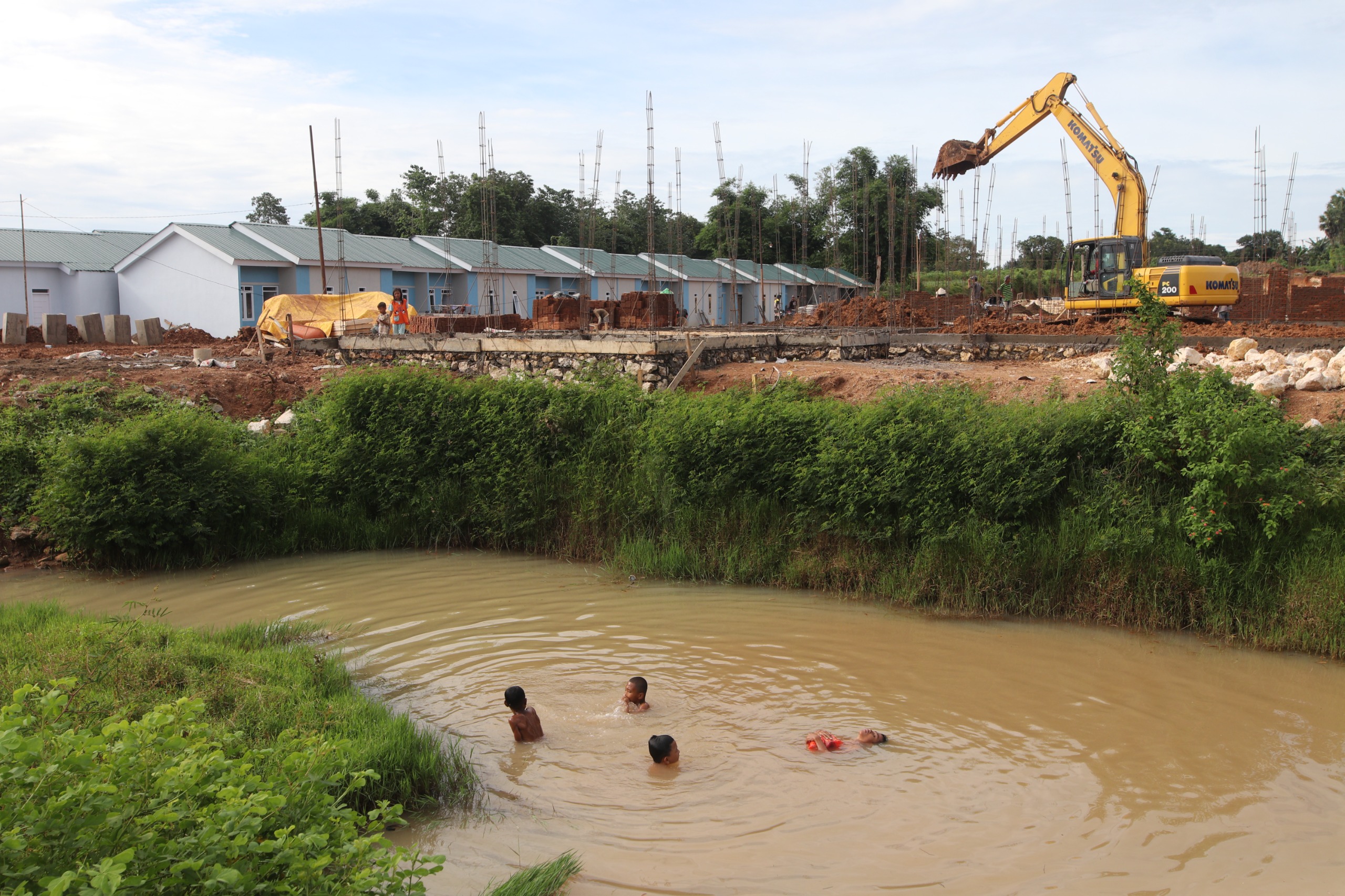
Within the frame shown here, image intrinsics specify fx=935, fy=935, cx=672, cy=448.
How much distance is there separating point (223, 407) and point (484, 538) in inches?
236

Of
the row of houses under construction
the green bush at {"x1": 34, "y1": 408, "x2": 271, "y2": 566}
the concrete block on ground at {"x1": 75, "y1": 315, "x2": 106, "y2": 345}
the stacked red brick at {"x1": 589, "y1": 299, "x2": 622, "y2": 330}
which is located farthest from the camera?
the row of houses under construction

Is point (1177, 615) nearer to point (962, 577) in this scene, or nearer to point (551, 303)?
point (962, 577)

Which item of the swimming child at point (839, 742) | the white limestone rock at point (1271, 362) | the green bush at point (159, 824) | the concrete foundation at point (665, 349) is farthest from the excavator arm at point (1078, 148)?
the green bush at point (159, 824)

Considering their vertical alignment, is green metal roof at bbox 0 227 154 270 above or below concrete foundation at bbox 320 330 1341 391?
above

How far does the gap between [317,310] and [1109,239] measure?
2017 cm

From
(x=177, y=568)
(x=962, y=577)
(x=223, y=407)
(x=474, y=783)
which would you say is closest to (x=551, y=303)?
(x=223, y=407)

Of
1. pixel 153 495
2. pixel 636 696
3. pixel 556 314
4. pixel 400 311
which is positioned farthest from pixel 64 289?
pixel 636 696

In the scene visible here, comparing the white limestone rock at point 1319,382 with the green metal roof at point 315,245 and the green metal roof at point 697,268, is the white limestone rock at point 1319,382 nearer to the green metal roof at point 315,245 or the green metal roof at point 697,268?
the green metal roof at point 315,245

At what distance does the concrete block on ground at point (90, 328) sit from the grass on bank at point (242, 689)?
20903 millimetres

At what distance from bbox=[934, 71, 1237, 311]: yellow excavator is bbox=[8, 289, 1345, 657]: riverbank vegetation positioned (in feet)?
32.0

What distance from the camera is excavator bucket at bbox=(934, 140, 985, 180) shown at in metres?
22.0

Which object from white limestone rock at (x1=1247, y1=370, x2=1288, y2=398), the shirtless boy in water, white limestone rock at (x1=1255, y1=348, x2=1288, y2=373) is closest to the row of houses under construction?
white limestone rock at (x1=1255, y1=348, x2=1288, y2=373)

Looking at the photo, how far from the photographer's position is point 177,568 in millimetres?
11594

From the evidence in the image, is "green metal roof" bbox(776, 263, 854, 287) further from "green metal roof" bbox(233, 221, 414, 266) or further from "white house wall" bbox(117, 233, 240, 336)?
"white house wall" bbox(117, 233, 240, 336)
